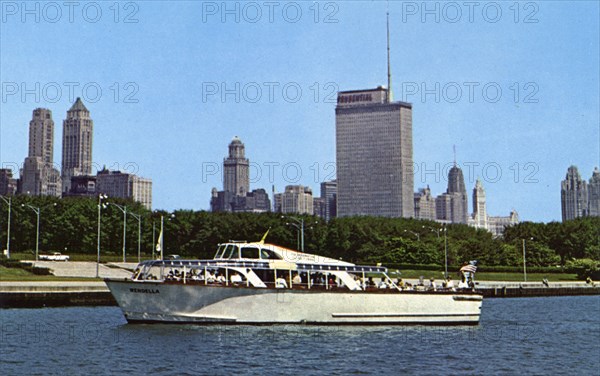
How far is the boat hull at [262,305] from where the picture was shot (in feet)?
178

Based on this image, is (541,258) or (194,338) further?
(541,258)

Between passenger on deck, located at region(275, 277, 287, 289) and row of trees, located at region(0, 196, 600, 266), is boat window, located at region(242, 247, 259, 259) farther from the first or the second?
row of trees, located at region(0, 196, 600, 266)

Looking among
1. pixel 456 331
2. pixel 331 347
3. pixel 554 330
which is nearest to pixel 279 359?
pixel 331 347

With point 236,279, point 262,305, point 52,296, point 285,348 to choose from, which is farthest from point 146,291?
point 52,296

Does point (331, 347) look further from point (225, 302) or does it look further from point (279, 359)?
point (225, 302)

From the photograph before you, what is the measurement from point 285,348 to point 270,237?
351 feet

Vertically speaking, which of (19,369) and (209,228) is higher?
(209,228)

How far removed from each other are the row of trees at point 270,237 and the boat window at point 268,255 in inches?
3248

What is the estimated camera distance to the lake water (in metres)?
39.3

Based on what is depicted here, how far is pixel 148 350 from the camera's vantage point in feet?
144

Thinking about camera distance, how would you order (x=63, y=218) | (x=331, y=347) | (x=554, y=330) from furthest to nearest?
1. (x=63, y=218)
2. (x=554, y=330)
3. (x=331, y=347)

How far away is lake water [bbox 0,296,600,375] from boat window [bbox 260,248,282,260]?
5354 millimetres

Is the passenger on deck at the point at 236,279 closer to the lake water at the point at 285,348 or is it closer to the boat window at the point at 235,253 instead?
the boat window at the point at 235,253

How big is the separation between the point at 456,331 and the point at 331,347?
1300cm
